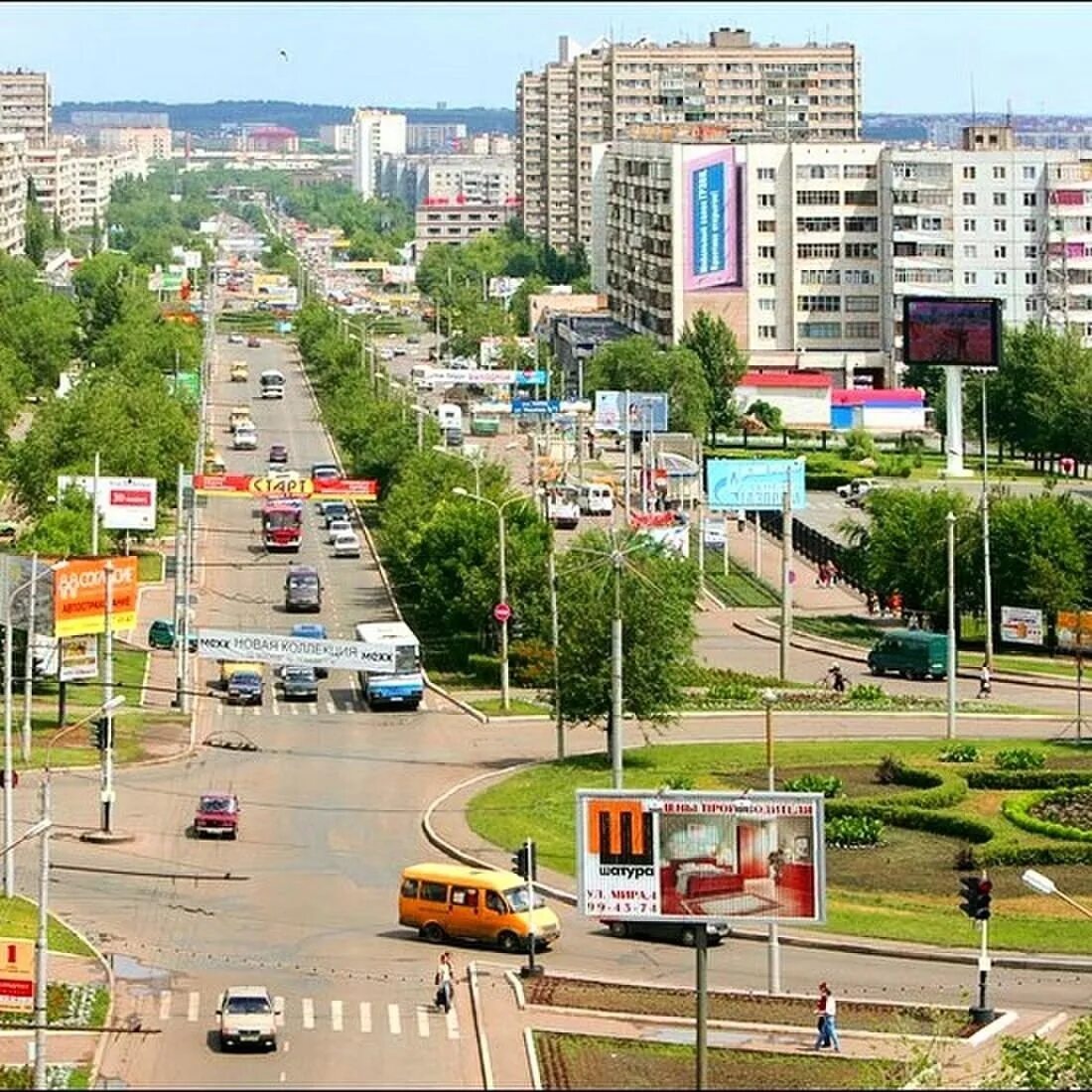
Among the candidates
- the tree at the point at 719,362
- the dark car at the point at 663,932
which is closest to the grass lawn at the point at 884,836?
the dark car at the point at 663,932

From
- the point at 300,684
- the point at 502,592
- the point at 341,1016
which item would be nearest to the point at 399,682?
the point at 300,684

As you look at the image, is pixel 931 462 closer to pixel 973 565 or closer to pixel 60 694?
pixel 973 565

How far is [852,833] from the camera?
5538cm

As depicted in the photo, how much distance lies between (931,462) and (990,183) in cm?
2247

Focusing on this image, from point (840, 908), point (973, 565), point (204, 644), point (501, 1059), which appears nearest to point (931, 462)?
point (973, 565)

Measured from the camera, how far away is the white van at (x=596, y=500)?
362 ft

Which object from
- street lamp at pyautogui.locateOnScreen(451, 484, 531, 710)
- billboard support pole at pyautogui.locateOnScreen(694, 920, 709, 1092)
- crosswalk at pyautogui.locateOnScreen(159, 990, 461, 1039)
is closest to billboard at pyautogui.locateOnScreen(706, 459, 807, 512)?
street lamp at pyautogui.locateOnScreen(451, 484, 531, 710)

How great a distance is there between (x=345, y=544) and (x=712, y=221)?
190 ft

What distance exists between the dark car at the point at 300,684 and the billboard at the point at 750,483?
18107mm

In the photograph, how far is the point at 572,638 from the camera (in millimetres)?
63875

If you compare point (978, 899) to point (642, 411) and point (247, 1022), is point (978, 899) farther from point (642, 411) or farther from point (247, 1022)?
point (642, 411)

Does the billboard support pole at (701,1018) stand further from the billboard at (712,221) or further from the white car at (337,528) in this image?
the billboard at (712,221)

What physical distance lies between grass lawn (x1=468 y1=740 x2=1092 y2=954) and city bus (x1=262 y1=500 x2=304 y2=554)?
118 ft

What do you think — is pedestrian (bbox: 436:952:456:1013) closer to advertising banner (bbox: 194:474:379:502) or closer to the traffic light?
the traffic light
